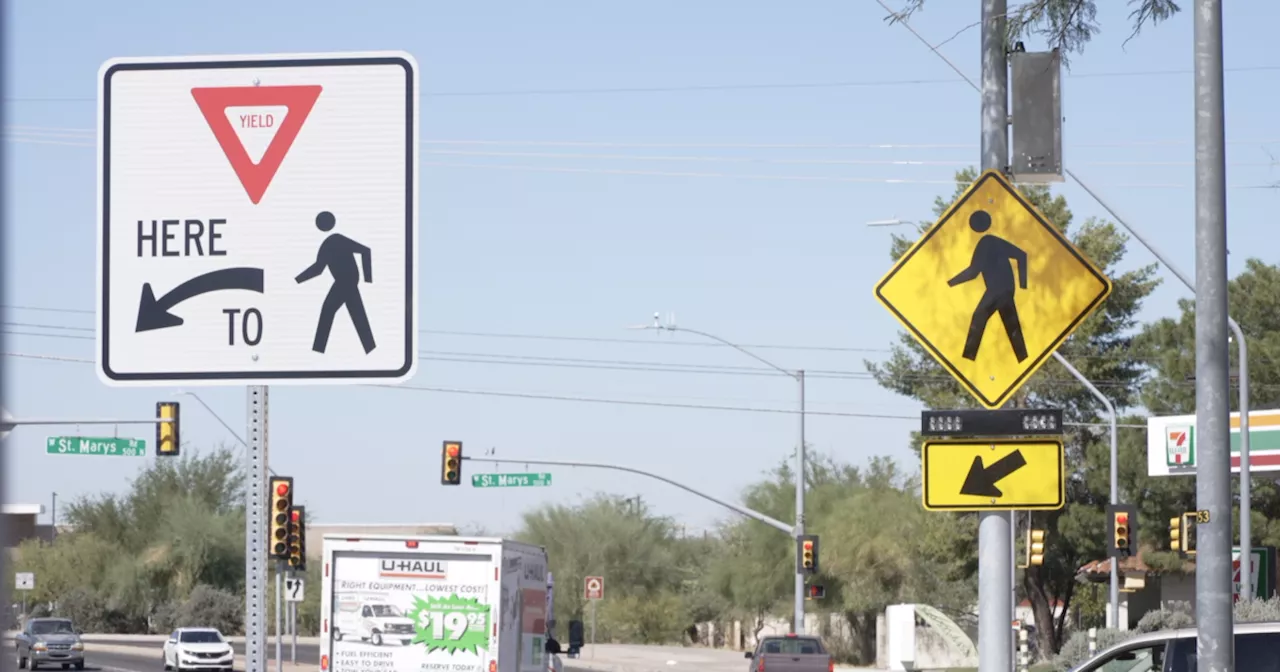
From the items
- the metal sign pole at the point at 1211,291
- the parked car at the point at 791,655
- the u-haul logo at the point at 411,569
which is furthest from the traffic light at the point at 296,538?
the metal sign pole at the point at 1211,291

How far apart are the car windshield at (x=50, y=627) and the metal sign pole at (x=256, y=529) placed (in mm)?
48418

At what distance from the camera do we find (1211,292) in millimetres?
8320

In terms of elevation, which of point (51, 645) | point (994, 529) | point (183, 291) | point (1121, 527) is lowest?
point (51, 645)

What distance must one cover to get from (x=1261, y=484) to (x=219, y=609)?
46.4 meters

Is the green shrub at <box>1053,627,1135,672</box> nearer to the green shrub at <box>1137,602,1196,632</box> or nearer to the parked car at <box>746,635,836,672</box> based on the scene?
the green shrub at <box>1137,602,1196,632</box>

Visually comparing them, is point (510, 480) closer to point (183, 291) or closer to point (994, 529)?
point (994, 529)

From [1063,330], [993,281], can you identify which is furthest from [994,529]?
[993,281]

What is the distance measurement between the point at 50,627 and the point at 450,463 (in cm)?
1456

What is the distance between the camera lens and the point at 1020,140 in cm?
756

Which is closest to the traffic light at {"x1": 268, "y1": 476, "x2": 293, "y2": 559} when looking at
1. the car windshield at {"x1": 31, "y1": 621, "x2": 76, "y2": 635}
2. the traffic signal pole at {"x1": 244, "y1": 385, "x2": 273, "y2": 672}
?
the car windshield at {"x1": 31, "y1": 621, "x2": 76, "y2": 635}

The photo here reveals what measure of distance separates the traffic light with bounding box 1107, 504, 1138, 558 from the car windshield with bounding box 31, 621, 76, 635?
98.7 feet

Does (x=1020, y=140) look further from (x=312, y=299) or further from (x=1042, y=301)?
(x=312, y=299)

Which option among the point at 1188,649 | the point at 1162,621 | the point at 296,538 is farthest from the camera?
the point at 296,538

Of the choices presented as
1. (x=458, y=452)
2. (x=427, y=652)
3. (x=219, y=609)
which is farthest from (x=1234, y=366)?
(x=219, y=609)
